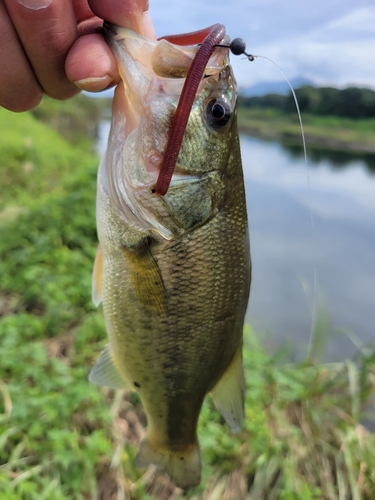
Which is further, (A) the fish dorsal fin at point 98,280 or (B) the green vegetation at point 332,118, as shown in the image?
(B) the green vegetation at point 332,118

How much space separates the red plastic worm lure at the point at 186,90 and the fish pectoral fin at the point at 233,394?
0.71 metres

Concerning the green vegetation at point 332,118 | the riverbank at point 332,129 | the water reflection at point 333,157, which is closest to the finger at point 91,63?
the green vegetation at point 332,118

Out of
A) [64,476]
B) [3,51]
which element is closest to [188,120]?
[3,51]

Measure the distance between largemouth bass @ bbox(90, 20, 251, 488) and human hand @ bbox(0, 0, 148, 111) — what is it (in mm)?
47

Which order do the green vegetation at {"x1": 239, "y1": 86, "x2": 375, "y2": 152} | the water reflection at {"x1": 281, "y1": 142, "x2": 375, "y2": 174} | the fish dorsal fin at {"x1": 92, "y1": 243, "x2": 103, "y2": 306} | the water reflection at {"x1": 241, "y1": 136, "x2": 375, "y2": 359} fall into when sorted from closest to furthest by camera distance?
the fish dorsal fin at {"x1": 92, "y1": 243, "x2": 103, "y2": 306}, the water reflection at {"x1": 241, "y1": 136, "x2": 375, "y2": 359}, the green vegetation at {"x1": 239, "y1": 86, "x2": 375, "y2": 152}, the water reflection at {"x1": 281, "y1": 142, "x2": 375, "y2": 174}

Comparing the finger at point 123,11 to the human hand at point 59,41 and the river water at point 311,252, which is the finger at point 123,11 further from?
the river water at point 311,252

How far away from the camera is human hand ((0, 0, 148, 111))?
1045 millimetres

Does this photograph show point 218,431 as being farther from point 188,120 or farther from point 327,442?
point 188,120

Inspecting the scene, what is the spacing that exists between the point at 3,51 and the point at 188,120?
0.53 metres

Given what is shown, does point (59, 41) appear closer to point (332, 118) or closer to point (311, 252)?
point (311, 252)

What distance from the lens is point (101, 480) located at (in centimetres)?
223

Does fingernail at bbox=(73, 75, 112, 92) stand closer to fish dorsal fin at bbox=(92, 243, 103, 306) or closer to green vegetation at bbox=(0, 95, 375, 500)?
fish dorsal fin at bbox=(92, 243, 103, 306)

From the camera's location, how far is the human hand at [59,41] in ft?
3.43

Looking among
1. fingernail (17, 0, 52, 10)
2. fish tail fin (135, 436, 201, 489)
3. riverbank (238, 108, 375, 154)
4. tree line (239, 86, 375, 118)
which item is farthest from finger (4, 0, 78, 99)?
riverbank (238, 108, 375, 154)
